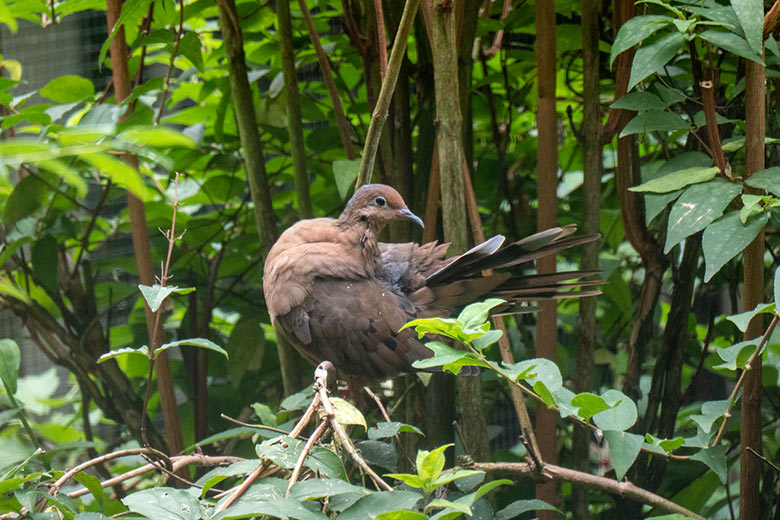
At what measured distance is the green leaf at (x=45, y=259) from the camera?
64.9 inches

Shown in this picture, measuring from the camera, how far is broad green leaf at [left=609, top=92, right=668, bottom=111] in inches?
42.3

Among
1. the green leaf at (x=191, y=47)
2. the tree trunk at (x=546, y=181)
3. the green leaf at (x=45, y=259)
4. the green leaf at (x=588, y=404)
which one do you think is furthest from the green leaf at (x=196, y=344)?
the green leaf at (x=45, y=259)

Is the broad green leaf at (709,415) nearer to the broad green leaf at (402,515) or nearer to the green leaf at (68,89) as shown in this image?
the broad green leaf at (402,515)

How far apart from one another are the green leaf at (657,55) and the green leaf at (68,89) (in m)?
1.08

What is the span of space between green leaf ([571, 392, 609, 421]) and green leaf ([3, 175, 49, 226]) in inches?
47.2

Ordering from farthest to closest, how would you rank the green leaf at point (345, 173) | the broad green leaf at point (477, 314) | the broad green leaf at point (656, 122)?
the green leaf at point (345, 173)
the broad green leaf at point (656, 122)
the broad green leaf at point (477, 314)

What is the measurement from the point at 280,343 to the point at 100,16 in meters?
1.35

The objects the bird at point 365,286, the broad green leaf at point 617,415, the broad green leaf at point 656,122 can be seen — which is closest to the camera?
the broad green leaf at point 617,415

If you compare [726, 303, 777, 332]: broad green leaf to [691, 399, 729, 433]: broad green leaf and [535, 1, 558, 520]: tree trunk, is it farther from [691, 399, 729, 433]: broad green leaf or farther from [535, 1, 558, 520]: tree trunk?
[535, 1, 558, 520]: tree trunk

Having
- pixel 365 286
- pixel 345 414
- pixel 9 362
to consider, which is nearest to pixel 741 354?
pixel 345 414

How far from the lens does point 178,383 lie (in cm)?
182

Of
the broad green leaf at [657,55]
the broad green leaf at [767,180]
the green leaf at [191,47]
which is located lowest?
the broad green leaf at [767,180]

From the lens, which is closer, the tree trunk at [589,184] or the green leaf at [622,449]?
the green leaf at [622,449]

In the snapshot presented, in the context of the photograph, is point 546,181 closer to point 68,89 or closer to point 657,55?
point 657,55
